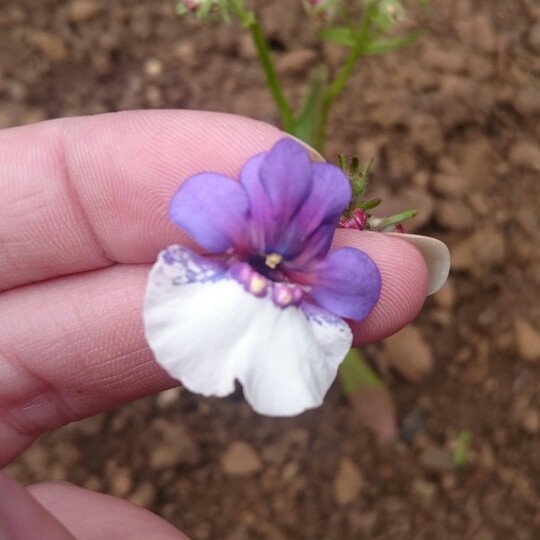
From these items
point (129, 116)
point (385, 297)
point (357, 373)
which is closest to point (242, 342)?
point (385, 297)

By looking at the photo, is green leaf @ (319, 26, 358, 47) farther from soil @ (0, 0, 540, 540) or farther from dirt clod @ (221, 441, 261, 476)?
dirt clod @ (221, 441, 261, 476)

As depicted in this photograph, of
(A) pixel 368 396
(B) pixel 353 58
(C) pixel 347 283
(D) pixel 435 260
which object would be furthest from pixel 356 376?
(C) pixel 347 283

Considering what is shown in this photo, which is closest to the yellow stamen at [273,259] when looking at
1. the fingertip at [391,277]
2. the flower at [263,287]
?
the flower at [263,287]

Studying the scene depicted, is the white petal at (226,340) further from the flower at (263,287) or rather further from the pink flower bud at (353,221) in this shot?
the pink flower bud at (353,221)

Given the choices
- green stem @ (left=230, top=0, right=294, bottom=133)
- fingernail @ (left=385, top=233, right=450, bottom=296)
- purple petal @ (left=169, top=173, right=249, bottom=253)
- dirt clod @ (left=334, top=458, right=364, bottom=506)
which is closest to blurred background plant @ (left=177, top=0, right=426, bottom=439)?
green stem @ (left=230, top=0, right=294, bottom=133)

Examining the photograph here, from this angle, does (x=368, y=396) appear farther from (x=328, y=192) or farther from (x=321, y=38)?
(x=328, y=192)

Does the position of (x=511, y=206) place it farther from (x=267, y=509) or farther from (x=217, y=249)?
(x=217, y=249)
